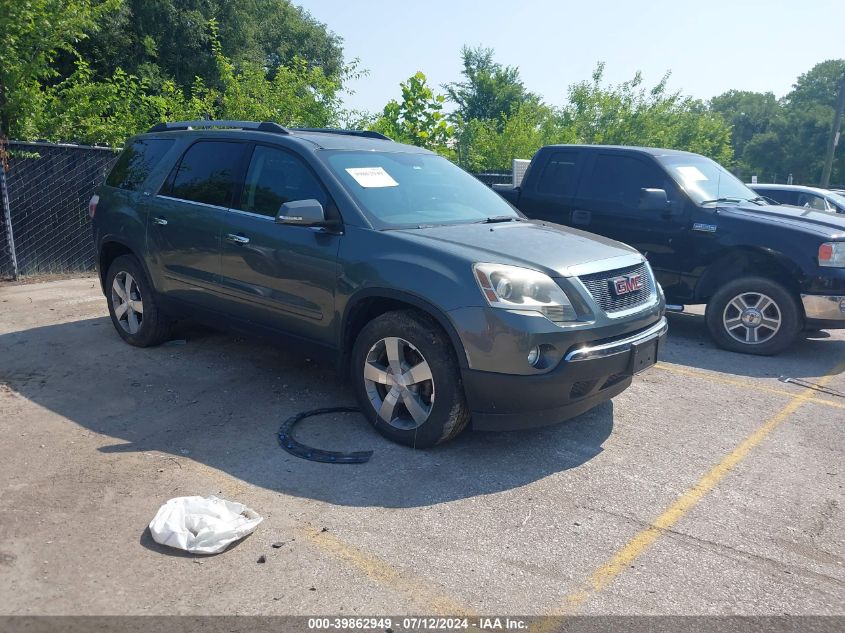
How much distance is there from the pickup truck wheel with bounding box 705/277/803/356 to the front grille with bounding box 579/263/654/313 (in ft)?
8.81

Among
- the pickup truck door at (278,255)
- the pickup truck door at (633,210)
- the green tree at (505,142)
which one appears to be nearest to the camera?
the pickup truck door at (278,255)

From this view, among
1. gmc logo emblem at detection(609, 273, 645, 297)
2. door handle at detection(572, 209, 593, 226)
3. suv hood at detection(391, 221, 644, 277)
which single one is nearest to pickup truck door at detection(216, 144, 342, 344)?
suv hood at detection(391, 221, 644, 277)

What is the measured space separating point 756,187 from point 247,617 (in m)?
11.8

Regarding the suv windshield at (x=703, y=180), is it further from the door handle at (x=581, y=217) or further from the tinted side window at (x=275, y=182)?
the tinted side window at (x=275, y=182)

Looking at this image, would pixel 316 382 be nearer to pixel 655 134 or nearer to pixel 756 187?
pixel 756 187

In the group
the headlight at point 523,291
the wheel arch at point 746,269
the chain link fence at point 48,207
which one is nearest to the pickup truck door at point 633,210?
the wheel arch at point 746,269

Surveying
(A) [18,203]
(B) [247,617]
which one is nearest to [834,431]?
(B) [247,617]

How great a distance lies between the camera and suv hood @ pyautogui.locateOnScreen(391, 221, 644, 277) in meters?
4.17

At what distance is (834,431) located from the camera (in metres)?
4.87

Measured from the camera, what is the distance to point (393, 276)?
167 inches

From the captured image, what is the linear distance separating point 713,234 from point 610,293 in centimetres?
326

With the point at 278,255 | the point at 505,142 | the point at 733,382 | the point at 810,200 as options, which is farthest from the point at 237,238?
the point at 505,142

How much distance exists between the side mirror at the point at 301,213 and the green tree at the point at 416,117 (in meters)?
7.60

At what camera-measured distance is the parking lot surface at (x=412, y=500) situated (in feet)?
9.72
